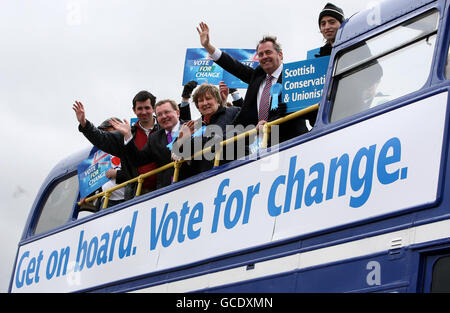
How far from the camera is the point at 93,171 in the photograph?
36.5 ft

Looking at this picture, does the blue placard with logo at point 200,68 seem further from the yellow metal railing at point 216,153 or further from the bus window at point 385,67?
the bus window at point 385,67

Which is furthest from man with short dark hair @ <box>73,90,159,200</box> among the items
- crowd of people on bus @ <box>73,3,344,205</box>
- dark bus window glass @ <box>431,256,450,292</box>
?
dark bus window glass @ <box>431,256,450,292</box>

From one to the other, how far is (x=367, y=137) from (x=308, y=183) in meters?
0.72

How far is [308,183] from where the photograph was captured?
685 centimetres

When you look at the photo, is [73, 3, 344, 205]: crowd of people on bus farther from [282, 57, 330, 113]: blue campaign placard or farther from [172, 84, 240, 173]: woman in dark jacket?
[282, 57, 330, 113]: blue campaign placard

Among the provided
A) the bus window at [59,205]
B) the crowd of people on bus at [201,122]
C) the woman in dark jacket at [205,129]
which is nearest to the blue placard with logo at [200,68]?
the crowd of people on bus at [201,122]

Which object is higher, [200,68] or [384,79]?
[200,68]

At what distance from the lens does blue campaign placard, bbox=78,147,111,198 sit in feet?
35.7

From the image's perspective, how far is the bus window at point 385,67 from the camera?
638 cm

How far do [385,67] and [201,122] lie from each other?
2.69m

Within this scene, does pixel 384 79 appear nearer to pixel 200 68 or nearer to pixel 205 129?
pixel 205 129

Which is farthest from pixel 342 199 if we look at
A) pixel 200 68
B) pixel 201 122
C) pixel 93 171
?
pixel 200 68

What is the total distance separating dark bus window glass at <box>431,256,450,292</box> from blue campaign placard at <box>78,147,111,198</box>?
19.7ft
